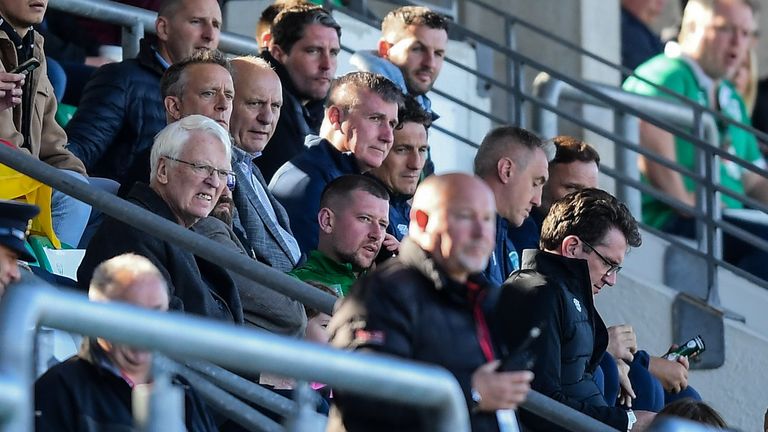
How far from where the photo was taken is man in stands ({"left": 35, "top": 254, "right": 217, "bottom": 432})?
4.70 meters

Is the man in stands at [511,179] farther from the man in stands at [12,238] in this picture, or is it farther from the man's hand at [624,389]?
the man in stands at [12,238]

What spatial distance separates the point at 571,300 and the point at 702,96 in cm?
496

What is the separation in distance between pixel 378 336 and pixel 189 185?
184 cm

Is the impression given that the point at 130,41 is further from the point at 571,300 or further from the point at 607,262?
the point at 571,300

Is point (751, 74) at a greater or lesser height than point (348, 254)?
greater

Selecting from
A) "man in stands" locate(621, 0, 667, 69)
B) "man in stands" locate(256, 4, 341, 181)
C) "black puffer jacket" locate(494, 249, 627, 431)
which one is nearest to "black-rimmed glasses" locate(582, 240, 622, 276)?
"black puffer jacket" locate(494, 249, 627, 431)

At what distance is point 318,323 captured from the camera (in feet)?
21.8

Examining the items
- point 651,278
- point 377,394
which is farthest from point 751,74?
point 377,394

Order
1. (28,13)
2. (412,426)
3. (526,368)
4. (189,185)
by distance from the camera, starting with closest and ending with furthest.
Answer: (412,426)
(526,368)
(189,185)
(28,13)

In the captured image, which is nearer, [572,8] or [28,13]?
[28,13]

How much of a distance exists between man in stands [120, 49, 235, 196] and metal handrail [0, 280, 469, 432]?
3.86m

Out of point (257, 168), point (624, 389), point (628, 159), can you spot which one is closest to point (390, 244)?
point (257, 168)

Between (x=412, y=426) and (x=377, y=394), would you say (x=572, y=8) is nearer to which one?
(x=412, y=426)

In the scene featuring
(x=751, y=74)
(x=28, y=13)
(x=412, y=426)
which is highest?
(x=751, y=74)
